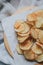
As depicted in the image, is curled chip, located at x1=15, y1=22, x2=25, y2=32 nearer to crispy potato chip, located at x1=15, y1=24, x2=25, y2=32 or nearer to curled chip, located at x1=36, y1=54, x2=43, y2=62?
crispy potato chip, located at x1=15, y1=24, x2=25, y2=32

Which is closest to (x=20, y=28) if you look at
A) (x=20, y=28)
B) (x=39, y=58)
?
(x=20, y=28)

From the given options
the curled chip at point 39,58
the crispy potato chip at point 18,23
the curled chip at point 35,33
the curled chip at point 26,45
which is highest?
the crispy potato chip at point 18,23

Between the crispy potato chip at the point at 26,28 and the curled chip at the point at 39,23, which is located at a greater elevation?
the curled chip at the point at 39,23

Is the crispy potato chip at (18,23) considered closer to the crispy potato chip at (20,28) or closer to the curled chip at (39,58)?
the crispy potato chip at (20,28)

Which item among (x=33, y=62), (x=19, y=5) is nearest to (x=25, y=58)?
(x=33, y=62)

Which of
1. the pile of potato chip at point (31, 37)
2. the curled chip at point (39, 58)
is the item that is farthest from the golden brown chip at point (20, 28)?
the curled chip at point (39, 58)

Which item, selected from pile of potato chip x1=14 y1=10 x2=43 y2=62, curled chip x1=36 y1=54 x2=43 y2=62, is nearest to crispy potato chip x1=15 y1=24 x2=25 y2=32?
pile of potato chip x1=14 y1=10 x2=43 y2=62

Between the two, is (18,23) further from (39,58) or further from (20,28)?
(39,58)

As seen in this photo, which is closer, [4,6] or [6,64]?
[6,64]

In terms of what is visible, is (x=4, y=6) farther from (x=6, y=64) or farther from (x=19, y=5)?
(x=6, y=64)
